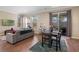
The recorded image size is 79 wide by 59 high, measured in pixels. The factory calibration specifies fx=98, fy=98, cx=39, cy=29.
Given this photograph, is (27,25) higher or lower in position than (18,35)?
higher

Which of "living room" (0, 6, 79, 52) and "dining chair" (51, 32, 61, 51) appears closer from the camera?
"living room" (0, 6, 79, 52)

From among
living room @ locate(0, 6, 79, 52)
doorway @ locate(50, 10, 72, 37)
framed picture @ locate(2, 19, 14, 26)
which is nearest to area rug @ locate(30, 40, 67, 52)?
living room @ locate(0, 6, 79, 52)

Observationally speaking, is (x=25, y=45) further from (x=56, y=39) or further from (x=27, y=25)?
(x=56, y=39)

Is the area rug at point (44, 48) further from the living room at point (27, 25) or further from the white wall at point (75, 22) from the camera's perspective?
the white wall at point (75, 22)

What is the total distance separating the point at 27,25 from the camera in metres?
2.36

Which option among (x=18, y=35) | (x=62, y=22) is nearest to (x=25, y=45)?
(x=18, y=35)

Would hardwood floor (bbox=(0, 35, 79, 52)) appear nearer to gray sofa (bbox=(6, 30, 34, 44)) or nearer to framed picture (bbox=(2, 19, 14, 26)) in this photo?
gray sofa (bbox=(6, 30, 34, 44))

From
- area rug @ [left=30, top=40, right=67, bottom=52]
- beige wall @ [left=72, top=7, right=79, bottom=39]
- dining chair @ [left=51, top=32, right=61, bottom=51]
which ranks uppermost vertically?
beige wall @ [left=72, top=7, right=79, bottom=39]

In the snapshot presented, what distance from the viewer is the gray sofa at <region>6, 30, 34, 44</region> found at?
87.5 inches

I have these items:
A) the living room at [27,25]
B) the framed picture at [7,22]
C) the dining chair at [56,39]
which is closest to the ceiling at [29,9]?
the living room at [27,25]

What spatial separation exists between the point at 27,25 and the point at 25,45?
1.56ft
